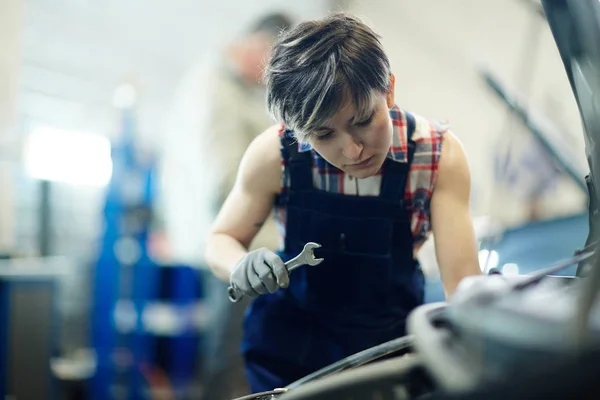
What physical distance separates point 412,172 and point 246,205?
19cm

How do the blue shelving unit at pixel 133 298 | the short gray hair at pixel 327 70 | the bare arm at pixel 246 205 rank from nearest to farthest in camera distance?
the short gray hair at pixel 327 70, the bare arm at pixel 246 205, the blue shelving unit at pixel 133 298

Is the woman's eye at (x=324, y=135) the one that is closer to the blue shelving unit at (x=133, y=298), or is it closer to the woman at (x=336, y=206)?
the woman at (x=336, y=206)

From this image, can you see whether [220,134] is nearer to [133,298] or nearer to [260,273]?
[260,273]

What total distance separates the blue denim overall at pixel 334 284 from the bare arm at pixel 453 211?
36 mm

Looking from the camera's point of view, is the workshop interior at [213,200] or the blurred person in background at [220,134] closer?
the workshop interior at [213,200]

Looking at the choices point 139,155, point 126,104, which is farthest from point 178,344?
point 126,104

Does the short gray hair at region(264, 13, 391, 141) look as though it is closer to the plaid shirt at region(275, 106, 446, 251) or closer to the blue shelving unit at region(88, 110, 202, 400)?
the plaid shirt at region(275, 106, 446, 251)

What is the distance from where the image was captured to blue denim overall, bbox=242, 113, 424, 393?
570mm

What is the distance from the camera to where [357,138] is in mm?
510

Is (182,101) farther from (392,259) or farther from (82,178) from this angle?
(82,178)

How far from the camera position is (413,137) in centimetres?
56

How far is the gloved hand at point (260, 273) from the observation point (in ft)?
1.71

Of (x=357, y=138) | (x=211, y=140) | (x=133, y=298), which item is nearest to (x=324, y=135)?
(x=357, y=138)

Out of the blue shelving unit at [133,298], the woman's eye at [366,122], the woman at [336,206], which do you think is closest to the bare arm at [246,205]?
the woman at [336,206]
